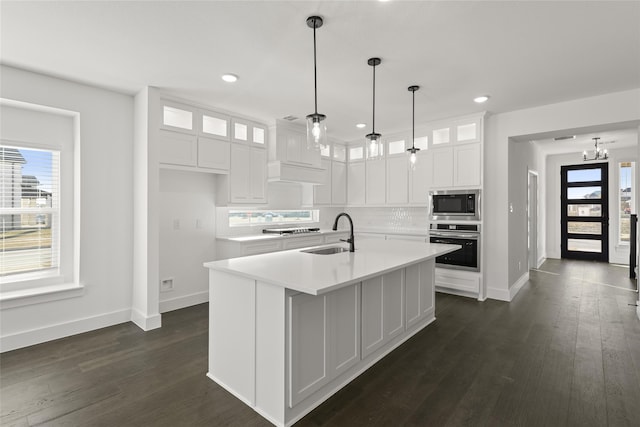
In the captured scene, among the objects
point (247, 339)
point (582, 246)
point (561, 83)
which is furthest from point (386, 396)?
point (582, 246)

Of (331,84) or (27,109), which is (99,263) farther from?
(331,84)

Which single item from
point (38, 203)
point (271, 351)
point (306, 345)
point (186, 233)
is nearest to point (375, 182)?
point (186, 233)

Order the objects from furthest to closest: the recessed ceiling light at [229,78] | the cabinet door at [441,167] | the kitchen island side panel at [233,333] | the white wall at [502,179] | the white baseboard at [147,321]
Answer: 1. the cabinet door at [441,167]
2. the white wall at [502,179]
3. the white baseboard at [147,321]
4. the recessed ceiling light at [229,78]
5. the kitchen island side panel at [233,333]

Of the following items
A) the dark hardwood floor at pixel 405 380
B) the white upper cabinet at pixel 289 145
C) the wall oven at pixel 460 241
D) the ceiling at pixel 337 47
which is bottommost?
the dark hardwood floor at pixel 405 380

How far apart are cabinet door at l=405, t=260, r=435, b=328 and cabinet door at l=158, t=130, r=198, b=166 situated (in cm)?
285

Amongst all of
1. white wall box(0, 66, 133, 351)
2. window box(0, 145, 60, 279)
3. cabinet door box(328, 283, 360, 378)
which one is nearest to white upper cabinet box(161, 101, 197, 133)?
white wall box(0, 66, 133, 351)

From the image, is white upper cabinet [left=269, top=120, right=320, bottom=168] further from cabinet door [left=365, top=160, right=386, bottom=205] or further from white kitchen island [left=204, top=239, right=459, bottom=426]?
white kitchen island [left=204, top=239, right=459, bottom=426]

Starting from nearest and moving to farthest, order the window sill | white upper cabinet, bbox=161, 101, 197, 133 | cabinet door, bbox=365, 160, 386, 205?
the window sill < white upper cabinet, bbox=161, 101, 197, 133 < cabinet door, bbox=365, 160, 386, 205

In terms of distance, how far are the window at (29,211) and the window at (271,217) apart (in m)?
2.04

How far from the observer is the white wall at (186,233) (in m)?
4.04

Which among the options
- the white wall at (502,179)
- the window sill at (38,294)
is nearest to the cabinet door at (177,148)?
the window sill at (38,294)

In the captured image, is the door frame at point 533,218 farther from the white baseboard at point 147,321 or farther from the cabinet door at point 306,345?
the white baseboard at point 147,321

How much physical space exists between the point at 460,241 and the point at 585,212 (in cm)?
526

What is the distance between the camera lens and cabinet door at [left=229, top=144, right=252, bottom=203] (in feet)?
14.4
